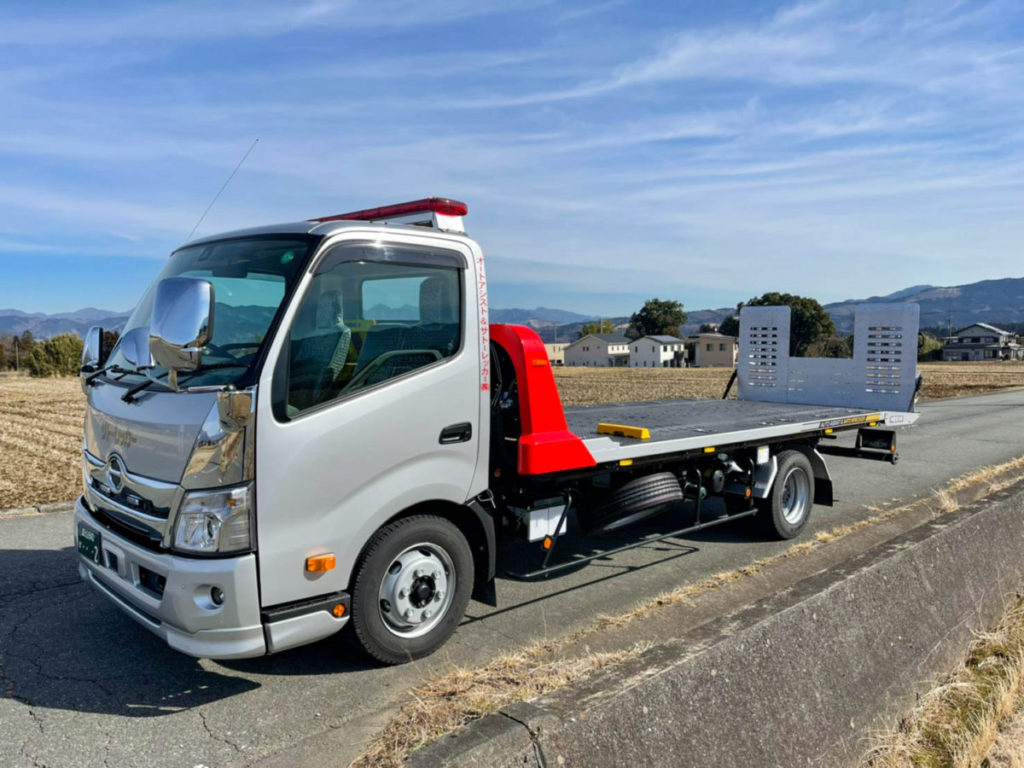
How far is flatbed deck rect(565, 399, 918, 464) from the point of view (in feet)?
16.6

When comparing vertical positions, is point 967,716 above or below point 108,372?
below

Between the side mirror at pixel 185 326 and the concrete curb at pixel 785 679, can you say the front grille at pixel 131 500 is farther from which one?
the concrete curb at pixel 785 679

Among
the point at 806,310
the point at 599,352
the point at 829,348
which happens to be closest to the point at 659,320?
the point at 599,352

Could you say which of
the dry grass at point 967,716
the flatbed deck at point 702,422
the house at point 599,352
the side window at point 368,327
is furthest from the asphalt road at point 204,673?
the house at point 599,352

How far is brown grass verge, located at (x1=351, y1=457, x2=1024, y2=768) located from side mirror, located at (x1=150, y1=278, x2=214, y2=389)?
1.73 metres

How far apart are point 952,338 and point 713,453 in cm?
13420

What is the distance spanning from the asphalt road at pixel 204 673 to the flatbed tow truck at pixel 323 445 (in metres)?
0.34

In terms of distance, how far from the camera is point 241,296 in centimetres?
372

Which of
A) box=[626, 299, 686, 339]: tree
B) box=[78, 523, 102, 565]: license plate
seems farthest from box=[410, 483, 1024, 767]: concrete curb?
box=[626, 299, 686, 339]: tree

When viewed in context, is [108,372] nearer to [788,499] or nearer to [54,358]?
[788,499]

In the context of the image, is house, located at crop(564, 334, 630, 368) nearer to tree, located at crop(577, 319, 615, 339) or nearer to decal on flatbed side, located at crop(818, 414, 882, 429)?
tree, located at crop(577, 319, 615, 339)

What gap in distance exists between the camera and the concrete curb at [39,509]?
7127 mm

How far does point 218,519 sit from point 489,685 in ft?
4.57

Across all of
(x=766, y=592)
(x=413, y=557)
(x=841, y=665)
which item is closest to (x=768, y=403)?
(x=766, y=592)
